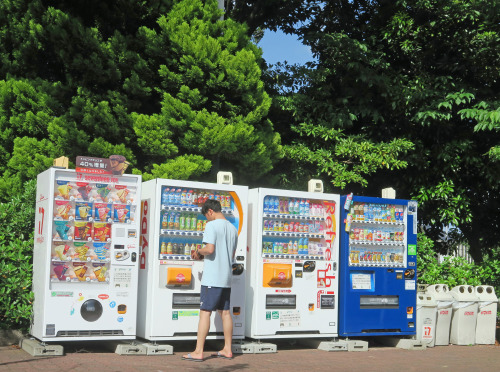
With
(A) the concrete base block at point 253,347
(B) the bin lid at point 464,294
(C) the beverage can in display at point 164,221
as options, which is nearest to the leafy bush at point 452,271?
(B) the bin lid at point 464,294

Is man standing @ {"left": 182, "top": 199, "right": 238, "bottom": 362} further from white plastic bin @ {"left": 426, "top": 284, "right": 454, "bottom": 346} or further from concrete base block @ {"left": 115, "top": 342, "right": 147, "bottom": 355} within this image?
white plastic bin @ {"left": 426, "top": 284, "right": 454, "bottom": 346}

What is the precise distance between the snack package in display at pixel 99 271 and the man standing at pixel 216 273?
1.26 meters

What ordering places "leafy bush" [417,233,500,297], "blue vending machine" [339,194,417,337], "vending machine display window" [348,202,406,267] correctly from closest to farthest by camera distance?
"blue vending machine" [339,194,417,337] < "vending machine display window" [348,202,406,267] < "leafy bush" [417,233,500,297]

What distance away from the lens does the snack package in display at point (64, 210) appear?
28.3 feet

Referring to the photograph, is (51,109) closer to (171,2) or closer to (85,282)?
(171,2)

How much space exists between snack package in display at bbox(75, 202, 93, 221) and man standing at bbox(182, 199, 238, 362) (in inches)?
60.3

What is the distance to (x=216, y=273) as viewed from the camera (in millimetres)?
8617

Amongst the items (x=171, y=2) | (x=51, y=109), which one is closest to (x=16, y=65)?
(x=51, y=109)

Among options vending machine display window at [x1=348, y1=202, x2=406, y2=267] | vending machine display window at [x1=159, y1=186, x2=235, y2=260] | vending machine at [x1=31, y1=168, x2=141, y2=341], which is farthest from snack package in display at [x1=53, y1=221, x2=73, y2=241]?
vending machine display window at [x1=348, y1=202, x2=406, y2=267]

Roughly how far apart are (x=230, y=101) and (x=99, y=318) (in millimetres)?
5619

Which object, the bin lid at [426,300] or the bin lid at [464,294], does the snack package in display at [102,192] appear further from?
the bin lid at [464,294]

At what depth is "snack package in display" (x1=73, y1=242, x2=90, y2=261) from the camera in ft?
28.6

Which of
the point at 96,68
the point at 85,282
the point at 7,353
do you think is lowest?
the point at 7,353

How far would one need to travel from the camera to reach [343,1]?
1648 centimetres
